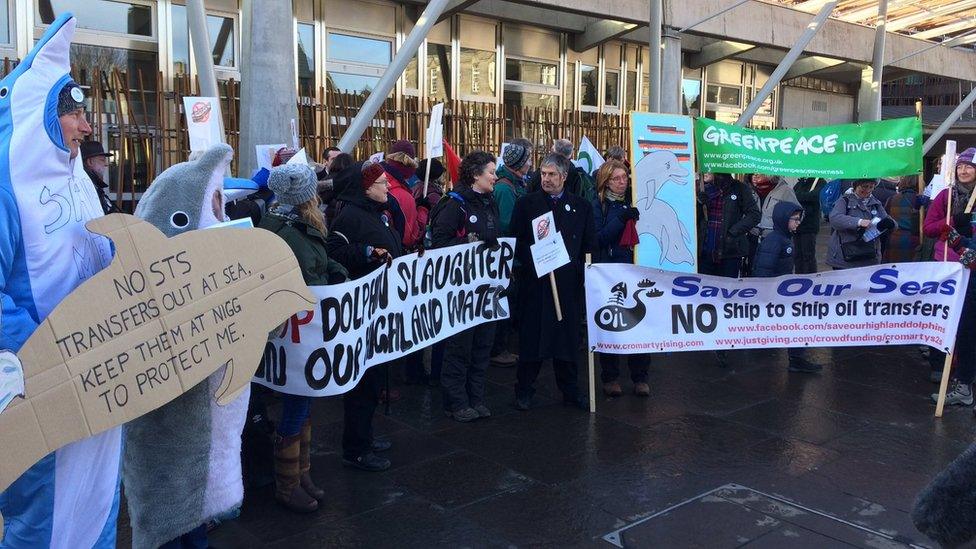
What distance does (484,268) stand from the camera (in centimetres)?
567

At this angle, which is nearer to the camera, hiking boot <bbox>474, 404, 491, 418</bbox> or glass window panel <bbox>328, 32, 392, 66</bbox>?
hiking boot <bbox>474, 404, 491, 418</bbox>

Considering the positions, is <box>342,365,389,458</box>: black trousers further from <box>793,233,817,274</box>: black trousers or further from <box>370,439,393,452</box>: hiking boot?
<box>793,233,817,274</box>: black trousers

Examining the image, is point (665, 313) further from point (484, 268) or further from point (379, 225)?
point (379, 225)

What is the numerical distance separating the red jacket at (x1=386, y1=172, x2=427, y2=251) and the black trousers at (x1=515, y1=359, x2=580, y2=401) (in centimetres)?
137

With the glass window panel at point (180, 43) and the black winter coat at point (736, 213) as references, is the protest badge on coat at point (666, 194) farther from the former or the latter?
the glass window panel at point (180, 43)

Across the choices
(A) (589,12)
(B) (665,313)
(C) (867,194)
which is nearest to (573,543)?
(B) (665,313)

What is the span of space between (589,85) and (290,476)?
1412cm

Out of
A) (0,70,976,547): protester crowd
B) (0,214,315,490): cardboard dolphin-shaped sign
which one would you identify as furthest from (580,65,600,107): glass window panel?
(0,214,315,490): cardboard dolphin-shaped sign

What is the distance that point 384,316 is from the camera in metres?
4.74

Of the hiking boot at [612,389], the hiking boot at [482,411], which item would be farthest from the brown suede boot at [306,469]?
the hiking boot at [612,389]

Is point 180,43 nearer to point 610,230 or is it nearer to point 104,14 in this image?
point 104,14

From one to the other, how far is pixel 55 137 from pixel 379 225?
2322 millimetres

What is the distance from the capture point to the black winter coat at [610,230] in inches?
242

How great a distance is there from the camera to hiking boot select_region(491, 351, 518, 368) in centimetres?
723
